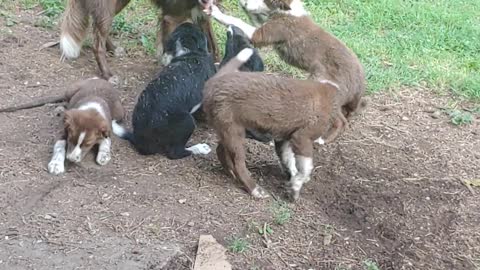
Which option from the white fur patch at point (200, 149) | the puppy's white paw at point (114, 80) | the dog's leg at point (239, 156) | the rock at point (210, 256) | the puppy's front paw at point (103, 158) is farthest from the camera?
the puppy's white paw at point (114, 80)

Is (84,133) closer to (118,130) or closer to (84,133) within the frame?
(84,133)

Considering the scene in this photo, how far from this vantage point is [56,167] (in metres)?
5.55

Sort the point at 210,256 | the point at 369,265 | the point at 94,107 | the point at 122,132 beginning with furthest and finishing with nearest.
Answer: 1. the point at 122,132
2. the point at 94,107
3. the point at 369,265
4. the point at 210,256

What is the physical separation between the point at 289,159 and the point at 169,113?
3.23ft

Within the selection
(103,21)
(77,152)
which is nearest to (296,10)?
(103,21)

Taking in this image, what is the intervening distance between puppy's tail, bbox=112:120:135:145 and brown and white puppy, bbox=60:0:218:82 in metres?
1.06

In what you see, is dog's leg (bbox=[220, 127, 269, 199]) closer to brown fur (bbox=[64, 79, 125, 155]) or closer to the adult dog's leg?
brown fur (bbox=[64, 79, 125, 155])

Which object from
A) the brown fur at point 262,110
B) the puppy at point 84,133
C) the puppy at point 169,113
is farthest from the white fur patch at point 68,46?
the brown fur at point 262,110

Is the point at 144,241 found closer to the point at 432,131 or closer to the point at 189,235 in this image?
the point at 189,235

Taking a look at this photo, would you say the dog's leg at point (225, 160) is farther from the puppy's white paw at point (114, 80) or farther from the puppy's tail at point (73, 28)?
the puppy's tail at point (73, 28)

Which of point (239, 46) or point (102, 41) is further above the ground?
point (239, 46)

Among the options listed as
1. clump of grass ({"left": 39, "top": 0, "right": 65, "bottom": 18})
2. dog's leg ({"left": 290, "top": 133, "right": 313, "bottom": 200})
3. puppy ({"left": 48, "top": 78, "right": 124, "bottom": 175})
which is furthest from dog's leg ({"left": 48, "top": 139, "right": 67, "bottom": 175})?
clump of grass ({"left": 39, "top": 0, "right": 65, "bottom": 18})

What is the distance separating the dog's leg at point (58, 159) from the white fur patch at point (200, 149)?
3.19ft

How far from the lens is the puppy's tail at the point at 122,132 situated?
6108mm
